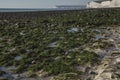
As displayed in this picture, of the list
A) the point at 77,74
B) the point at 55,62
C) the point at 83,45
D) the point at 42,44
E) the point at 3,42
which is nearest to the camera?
the point at 77,74

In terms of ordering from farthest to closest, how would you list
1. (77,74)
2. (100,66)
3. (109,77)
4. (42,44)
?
(42,44), (100,66), (77,74), (109,77)

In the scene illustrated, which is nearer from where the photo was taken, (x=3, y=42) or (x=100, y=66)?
(x=100, y=66)

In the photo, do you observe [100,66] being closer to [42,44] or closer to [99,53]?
[99,53]

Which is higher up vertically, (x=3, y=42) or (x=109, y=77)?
(x=109, y=77)

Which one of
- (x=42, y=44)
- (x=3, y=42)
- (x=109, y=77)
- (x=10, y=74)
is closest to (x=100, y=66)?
(x=109, y=77)

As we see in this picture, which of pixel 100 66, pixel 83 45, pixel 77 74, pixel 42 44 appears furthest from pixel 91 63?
pixel 42 44

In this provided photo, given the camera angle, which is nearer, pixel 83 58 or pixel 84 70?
pixel 84 70

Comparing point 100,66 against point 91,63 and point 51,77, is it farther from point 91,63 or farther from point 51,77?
point 51,77

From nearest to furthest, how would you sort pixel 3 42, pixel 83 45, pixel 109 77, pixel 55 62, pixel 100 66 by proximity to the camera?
pixel 109 77
pixel 100 66
pixel 55 62
pixel 83 45
pixel 3 42

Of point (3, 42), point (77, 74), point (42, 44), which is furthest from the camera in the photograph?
point (3, 42)
